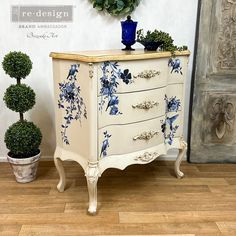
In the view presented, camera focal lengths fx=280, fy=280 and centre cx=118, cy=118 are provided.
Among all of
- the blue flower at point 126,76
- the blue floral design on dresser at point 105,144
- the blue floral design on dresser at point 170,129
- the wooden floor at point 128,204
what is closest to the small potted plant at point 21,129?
the wooden floor at point 128,204

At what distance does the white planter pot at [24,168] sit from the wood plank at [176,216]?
74 centimetres

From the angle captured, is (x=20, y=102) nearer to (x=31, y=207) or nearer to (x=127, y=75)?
(x=31, y=207)

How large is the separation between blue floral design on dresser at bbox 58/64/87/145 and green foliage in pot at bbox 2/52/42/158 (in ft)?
1.05

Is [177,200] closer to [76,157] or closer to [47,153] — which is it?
[76,157]

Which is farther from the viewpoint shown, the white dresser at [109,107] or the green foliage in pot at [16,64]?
the green foliage in pot at [16,64]

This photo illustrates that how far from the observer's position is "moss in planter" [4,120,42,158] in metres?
1.89

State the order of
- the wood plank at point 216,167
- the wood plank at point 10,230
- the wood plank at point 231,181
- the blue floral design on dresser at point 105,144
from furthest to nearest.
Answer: the wood plank at point 216,167, the wood plank at point 231,181, the blue floral design on dresser at point 105,144, the wood plank at point 10,230

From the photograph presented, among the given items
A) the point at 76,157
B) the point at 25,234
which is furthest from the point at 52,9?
the point at 25,234

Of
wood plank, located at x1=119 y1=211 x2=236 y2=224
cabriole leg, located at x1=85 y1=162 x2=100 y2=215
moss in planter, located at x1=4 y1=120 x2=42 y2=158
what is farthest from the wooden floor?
moss in planter, located at x1=4 y1=120 x2=42 y2=158

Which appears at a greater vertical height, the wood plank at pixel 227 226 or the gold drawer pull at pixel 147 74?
the gold drawer pull at pixel 147 74

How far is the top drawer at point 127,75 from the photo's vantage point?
1.51 metres

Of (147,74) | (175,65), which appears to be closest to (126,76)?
(147,74)

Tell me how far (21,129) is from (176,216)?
1.15 meters

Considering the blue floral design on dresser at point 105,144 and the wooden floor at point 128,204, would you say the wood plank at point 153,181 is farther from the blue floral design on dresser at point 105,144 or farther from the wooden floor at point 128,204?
the blue floral design on dresser at point 105,144
